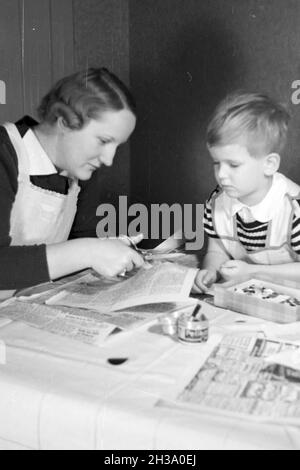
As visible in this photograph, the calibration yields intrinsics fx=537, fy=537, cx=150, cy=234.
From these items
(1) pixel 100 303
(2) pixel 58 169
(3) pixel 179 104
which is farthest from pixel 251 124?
(3) pixel 179 104

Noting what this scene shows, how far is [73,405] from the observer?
2.41ft

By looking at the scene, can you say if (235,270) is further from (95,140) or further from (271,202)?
(95,140)

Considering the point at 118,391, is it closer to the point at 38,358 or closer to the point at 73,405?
the point at 73,405

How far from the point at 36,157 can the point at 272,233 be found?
2.23 ft

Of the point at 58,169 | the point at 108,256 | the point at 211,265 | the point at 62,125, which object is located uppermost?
the point at 62,125

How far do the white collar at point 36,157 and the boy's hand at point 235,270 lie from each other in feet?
1.74

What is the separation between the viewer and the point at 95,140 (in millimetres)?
1315

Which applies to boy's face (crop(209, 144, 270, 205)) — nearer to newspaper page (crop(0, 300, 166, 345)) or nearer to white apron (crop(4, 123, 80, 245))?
white apron (crop(4, 123, 80, 245))

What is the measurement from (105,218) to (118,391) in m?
1.89

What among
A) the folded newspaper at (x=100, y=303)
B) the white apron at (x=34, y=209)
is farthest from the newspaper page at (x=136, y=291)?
the white apron at (x=34, y=209)

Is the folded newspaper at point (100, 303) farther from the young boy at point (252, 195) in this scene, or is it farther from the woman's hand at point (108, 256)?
the young boy at point (252, 195)

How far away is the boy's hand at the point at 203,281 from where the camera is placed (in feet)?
4.26

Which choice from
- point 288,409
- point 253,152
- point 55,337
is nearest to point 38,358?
point 55,337

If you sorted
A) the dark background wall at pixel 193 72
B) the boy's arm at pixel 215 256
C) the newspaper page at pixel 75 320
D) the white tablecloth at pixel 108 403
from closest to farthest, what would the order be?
1. the white tablecloth at pixel 108 403
2. the newspaper page at pixel 75 320
3. the boy's arm at pixel 215 256
4. the dark background wall at pixel 193 72
